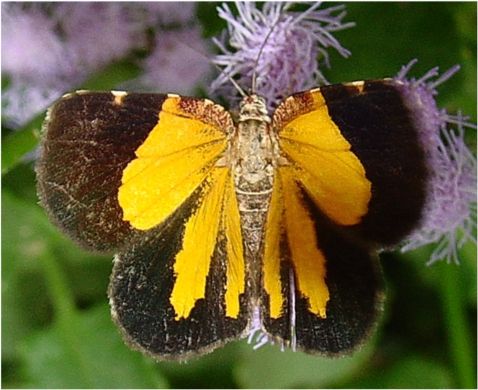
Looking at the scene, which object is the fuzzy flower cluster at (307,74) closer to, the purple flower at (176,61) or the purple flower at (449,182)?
the purple flower at (449,182)

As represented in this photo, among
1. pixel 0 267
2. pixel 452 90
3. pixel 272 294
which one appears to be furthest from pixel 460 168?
pixel 0 267

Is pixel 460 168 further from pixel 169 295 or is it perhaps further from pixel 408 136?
pixel 169 295

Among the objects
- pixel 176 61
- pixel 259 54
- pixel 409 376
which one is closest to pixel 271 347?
pixel 409 376

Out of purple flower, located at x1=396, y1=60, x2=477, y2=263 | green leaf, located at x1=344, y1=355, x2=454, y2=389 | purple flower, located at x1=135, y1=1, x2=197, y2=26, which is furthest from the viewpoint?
green leaf, located at x1=344, y1=355, x2=454, y2=389

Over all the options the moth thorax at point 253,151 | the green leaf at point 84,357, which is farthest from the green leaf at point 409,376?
the moth thorax at point 253,151

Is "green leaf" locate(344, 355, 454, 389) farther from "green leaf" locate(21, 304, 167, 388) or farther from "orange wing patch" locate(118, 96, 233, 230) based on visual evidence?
"orange wing patch" locate(118, 96, 233, 230)

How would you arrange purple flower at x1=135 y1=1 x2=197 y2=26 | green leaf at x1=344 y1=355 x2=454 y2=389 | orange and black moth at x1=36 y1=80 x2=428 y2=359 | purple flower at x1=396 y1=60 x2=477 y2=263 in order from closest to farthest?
orange and black moth at x1=36 y1=80 x2=428 y2=359
purple flower at x1=396 y1=60 x2=477 y2=263
purple flower at x1=135 y1=1 x2=197 y2=26
green leaf at x1=344 y1=355 x2=454 y2=389

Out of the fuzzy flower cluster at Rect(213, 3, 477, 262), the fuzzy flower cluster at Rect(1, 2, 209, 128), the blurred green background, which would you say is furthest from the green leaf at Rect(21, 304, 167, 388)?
the fuzzy flower cluster at Rect(213, 3, 477, 262)
